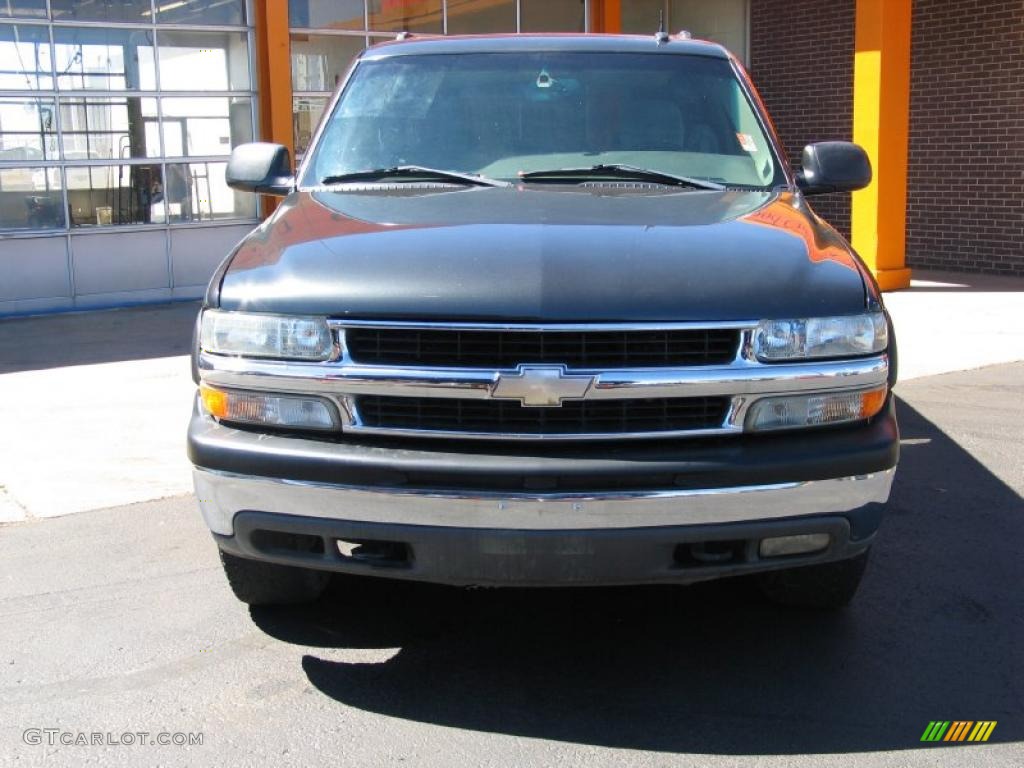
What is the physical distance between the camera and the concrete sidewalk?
5996mm

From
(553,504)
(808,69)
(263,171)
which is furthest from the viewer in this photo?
(808,69)

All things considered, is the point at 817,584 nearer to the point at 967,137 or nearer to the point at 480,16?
the point at 480,16

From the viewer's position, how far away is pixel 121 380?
8.41m

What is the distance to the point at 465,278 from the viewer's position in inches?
130

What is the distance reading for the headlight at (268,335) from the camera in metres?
3.30

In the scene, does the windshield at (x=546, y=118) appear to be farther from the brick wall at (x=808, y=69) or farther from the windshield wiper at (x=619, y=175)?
the brick wall at (x=808, y=69)

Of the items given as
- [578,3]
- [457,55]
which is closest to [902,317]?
[578,3]

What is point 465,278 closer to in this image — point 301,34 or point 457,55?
point 457,55

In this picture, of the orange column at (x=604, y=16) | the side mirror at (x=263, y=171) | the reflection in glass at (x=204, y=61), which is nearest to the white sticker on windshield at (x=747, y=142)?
the side mirror at (x=263, y=171)

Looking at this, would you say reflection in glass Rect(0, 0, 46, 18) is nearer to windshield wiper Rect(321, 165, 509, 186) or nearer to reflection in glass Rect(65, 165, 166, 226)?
reflection in glass Rect(65, 165, 166, 226)

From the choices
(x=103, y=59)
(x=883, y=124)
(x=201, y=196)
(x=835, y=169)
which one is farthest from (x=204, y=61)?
(x=835, y=169)

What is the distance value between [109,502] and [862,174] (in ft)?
12.0

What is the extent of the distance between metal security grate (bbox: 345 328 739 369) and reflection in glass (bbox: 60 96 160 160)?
9.57 metres

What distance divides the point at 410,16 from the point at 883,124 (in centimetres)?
538
